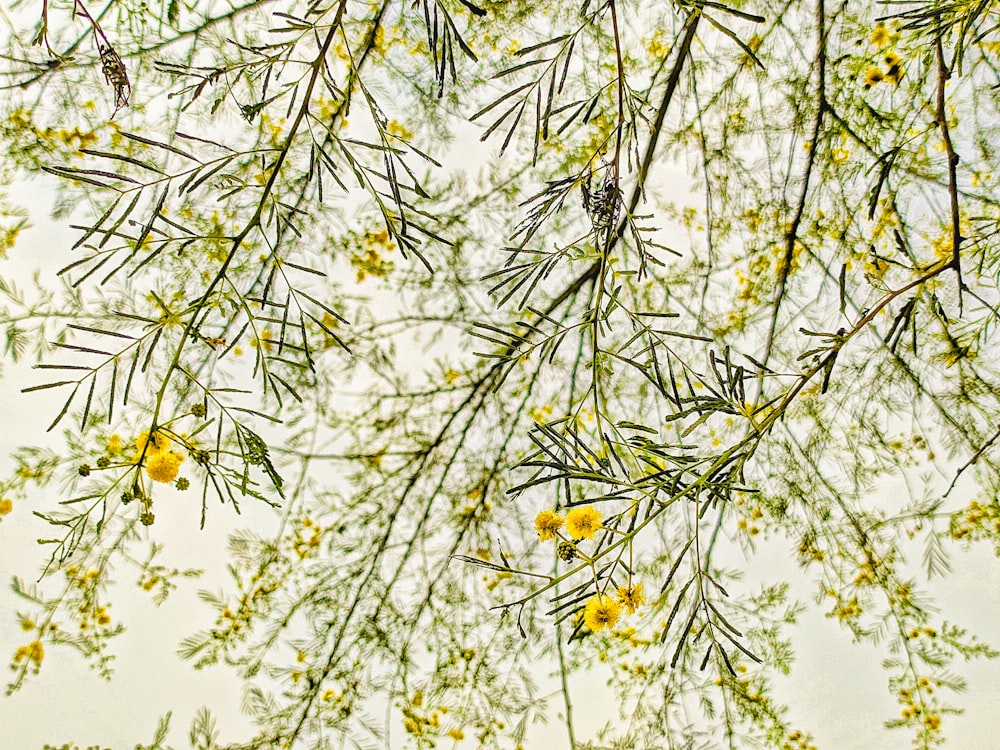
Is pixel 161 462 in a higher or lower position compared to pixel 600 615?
higher

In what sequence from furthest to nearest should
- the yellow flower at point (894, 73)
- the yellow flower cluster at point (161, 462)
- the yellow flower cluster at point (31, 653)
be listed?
the yellow flower cluster at point (31, 653)
the yellow flower at point (894, 73)
the yellow flower cluster at point (161, 462)

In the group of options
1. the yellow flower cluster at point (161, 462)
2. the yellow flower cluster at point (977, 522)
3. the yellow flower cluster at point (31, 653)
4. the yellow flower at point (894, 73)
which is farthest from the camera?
the yellow flower cluster at point (977, 522)

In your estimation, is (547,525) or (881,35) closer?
(547,525)

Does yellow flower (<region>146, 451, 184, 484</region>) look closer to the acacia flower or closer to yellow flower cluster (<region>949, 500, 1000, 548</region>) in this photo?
the acacia flower

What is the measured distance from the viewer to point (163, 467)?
3.03 ft

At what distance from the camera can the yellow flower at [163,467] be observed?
92 cm

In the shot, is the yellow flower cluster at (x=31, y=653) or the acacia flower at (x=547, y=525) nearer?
the acacia flower at (x=547, y=525)

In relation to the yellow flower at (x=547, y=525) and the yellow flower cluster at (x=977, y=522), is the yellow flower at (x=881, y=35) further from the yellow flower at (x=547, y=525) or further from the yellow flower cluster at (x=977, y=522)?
the yellow flower at (x=547, y=525)

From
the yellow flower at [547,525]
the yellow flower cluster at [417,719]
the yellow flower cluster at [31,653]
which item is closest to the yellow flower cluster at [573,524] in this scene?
the yellow flower at [547,525]

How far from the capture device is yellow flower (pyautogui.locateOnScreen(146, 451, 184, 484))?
0.92 m

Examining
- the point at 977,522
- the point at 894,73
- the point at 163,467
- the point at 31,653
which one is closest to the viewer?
the point at 163,467

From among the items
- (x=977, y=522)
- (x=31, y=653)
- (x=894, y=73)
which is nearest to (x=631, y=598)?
(x=894, y=73)

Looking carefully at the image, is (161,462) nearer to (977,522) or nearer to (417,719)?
(417,719)

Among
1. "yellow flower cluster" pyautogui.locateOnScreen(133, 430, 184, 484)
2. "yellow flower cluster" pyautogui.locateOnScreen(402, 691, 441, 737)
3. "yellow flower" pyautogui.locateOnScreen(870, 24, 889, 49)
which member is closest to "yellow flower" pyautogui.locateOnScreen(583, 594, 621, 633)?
"yellow flower cluster" pyautogui.locateOnScreen(133, 430, 184, 484)
